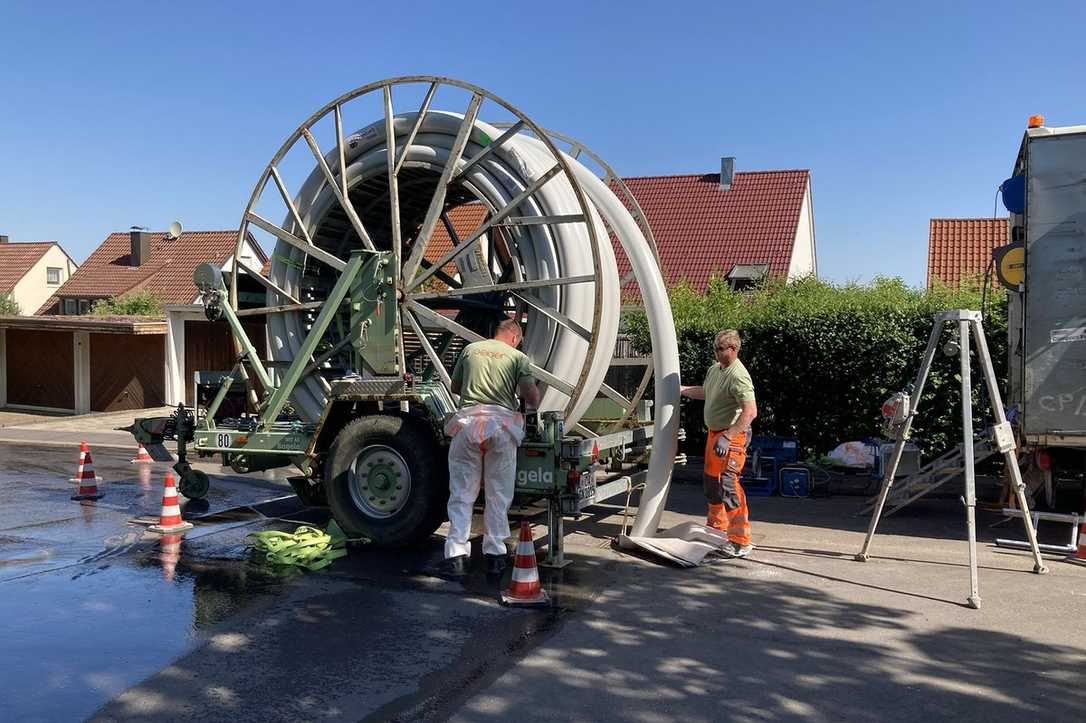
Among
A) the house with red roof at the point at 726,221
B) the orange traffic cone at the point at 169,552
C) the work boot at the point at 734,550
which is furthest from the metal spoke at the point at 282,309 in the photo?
the house with red roof at the point at 726,221

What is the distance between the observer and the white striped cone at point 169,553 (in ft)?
22.7

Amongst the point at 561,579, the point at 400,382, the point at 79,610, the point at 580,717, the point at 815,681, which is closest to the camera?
the point at 580,717

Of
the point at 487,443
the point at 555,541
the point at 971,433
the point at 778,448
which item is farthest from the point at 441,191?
the point at 778,448

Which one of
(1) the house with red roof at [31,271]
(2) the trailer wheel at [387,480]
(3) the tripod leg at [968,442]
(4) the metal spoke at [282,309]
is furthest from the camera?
(1) the house with red roof at [31,271]

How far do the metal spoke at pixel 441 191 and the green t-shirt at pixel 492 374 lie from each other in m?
1.32

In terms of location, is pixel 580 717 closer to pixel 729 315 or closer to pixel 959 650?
pixel 959 650

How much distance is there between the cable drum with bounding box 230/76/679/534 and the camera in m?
7.61

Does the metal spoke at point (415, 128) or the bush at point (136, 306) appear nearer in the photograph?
the metal spoke at point (415, 128)

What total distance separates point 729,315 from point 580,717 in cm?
857

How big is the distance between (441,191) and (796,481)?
16.5 ft

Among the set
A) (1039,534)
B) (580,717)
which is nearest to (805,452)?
(1039,534)

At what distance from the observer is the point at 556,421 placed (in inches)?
273

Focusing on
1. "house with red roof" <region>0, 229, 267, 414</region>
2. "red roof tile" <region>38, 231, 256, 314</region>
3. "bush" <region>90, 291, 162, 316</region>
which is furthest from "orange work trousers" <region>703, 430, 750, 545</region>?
"red roof tile" <region>38, 231, 256, 314</region>

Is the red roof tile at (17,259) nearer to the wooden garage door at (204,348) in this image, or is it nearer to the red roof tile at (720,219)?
the wooden garage door at (204,348)
